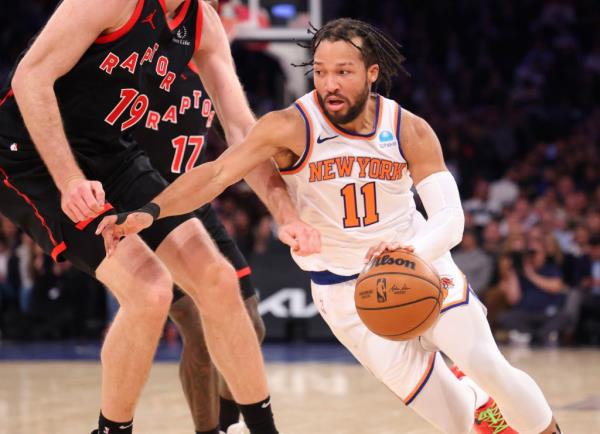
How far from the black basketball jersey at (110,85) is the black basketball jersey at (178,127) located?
2.42 ft

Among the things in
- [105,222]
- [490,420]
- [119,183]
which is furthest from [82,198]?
[490,420]

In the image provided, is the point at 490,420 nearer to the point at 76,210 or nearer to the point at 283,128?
the point at 283,128

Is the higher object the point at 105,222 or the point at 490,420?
the point at 105,222

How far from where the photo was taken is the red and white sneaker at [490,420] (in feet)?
15.4

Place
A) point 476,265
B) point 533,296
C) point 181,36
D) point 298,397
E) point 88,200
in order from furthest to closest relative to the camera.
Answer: point 476,265 → point 533,296 → point 298,397 → point 181,36 → point 88,200

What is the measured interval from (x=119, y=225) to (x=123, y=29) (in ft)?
2.71

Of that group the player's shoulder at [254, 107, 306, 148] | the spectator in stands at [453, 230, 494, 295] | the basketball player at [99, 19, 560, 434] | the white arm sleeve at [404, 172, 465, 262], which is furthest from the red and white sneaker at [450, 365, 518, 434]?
the spectator in stands at [453, 230, 494, 295]

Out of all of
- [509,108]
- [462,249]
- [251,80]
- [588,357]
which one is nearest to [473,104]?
[509,108]

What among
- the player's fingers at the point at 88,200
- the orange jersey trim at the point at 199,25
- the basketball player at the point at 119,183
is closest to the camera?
the player's fingers at the point at 88,200

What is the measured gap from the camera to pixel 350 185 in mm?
4332

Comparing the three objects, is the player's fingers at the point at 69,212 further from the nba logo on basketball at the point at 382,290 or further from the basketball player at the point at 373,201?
the nba logo on basketball at the point at 382,290

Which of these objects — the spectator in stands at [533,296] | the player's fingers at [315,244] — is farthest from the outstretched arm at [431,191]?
the spectator in stands at [533,296]

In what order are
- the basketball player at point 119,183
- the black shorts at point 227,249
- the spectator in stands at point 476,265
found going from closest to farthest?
the basketball player at point 119,183
the black shorts at point 227,249
the spectator in stands at point 476,265

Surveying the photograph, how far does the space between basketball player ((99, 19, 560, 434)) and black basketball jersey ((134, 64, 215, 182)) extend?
1070 millimetres
